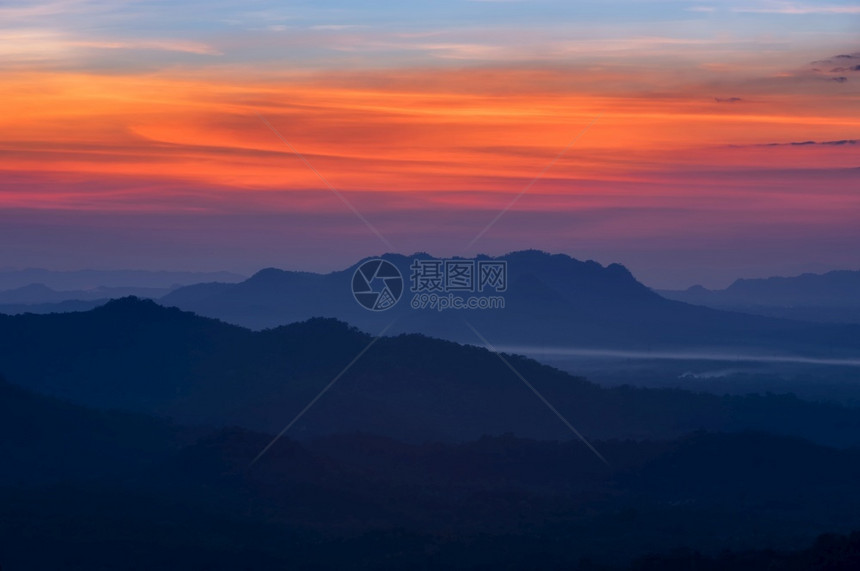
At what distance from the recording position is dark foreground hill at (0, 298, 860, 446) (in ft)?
555

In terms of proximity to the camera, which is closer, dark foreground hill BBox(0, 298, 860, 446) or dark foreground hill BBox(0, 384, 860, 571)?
dark foreground hill BBox(0, 384, 860, 571)

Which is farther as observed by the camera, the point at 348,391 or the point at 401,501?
the point at 348,391

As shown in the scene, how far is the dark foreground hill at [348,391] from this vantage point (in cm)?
16925

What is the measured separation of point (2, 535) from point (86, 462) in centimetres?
3789

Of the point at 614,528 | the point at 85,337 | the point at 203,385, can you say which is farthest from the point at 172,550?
the point at 85,337

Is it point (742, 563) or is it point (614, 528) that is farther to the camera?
point (614, 528)

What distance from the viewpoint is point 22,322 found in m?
197

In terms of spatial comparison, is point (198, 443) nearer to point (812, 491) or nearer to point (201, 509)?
point (201, 509)

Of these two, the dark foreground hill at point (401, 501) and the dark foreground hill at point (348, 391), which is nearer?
the dark foreground hill at point (401, 501)

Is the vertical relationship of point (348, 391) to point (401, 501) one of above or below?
above

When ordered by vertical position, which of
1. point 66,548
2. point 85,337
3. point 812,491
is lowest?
point 812,491

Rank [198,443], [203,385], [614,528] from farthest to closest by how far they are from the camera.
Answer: [203,385]
[198,443]
[614,528]

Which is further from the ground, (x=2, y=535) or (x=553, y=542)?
(x=2, y=535)

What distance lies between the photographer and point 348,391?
17312 centimetres
